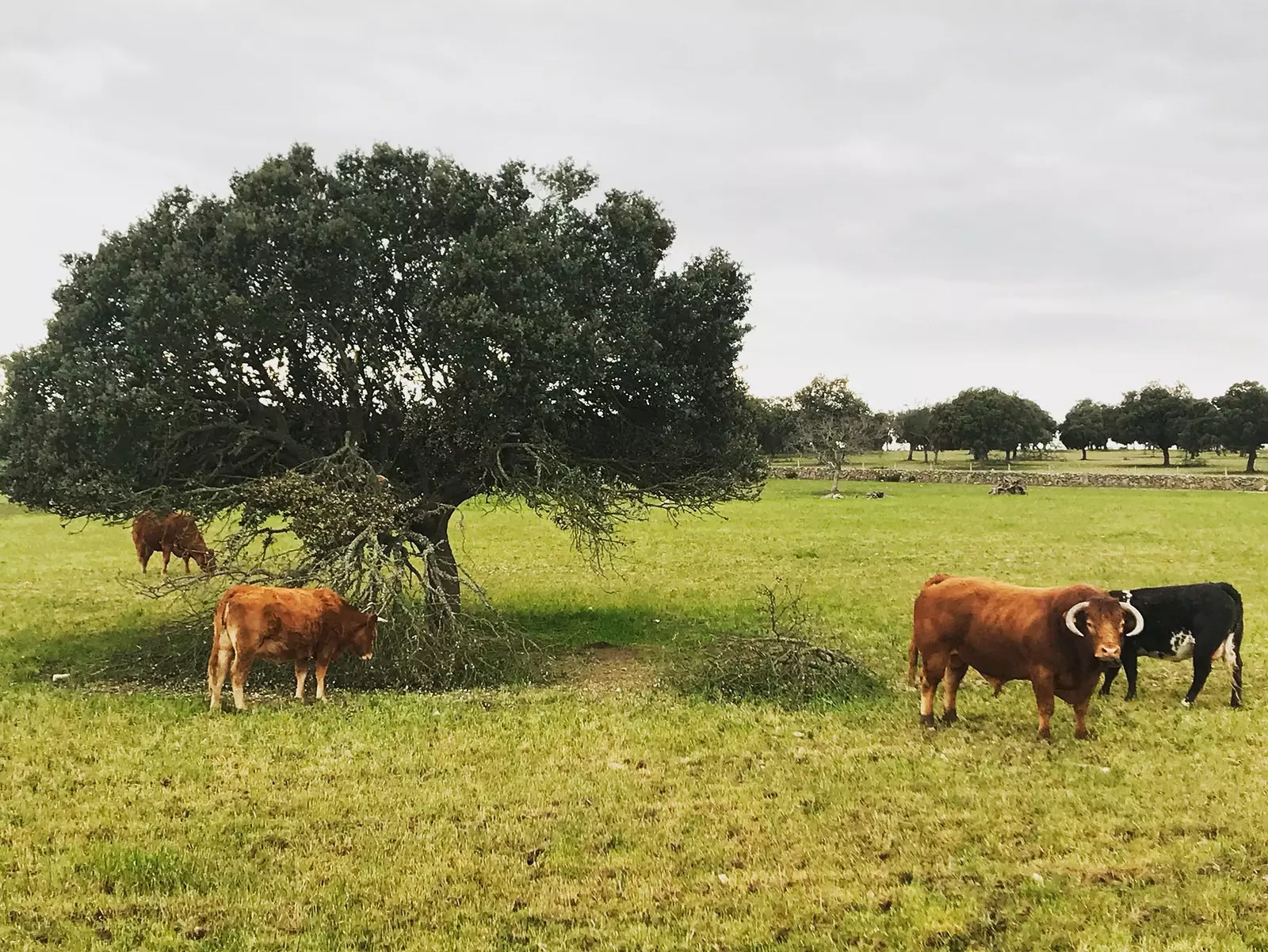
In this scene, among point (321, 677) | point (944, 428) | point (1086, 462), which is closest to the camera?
point (321, 677)

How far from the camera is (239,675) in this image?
437 inches

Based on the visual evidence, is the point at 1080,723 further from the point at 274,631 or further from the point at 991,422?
the point at 991,422

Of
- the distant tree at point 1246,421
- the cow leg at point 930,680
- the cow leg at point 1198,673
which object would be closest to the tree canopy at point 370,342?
the cow leg at point 930,680

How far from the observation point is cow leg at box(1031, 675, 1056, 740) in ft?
32.1

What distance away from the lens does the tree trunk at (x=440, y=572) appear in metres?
13.4

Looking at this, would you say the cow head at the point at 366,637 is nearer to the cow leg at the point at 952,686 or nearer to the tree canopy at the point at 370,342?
the tree canopy at the point at 370,342

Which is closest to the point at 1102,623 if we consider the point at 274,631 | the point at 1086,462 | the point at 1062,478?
the point at 274,631

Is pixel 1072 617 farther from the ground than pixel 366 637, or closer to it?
farther from the ground

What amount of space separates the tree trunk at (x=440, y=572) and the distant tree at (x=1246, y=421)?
100 meters

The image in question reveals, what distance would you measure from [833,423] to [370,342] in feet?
233

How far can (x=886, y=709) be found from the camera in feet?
37.8

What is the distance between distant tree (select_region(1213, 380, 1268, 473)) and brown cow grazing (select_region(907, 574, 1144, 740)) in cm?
9952

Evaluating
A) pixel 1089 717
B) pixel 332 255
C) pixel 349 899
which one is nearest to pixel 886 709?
pixel 1089 717

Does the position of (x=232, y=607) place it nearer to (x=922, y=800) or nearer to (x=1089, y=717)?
(x=922, y=800)
